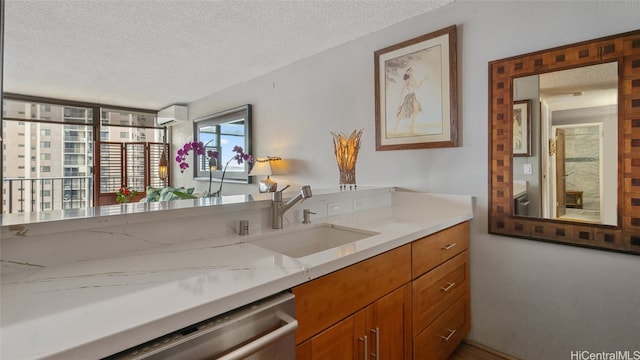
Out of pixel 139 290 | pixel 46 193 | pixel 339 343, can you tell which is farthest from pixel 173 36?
pixel 46 193

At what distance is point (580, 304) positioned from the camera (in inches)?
62.7

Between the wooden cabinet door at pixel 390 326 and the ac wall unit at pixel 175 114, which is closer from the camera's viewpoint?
the wooden cabinet door at pixel 390 326

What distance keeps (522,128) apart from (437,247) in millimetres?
862

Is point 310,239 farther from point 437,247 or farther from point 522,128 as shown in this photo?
point 522,128

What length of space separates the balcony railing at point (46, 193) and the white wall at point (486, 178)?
4.92 meters

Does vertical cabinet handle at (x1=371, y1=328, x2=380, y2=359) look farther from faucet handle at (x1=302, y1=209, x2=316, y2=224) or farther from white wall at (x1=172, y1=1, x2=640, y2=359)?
white wall at (x1=172, y1=1, x2=640, y2=359)

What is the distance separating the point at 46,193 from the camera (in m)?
5.15

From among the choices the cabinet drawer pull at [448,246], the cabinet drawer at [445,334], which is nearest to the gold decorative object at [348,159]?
the cabinet drawer pull at [448,246]

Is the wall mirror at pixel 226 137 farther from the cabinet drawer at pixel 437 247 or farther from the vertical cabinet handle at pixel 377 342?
the vertical cabinet handle at pixel 377 342

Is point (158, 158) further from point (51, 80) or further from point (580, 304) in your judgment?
point (580, 304)

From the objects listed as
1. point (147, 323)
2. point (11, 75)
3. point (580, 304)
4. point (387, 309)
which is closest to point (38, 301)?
point (147, 323)

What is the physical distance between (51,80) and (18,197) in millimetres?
2463

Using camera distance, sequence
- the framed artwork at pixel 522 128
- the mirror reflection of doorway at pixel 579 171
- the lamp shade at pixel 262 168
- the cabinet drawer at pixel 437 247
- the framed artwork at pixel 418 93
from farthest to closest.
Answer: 1. the lamp shade at pixel 262 168
2. the framed artwork at pixel 418 93
3. the framed artwork at pixel 522 128
4. the mirror reflection of doorway at pixel 579 171
5. the cabinet drawer at pixel 437 247

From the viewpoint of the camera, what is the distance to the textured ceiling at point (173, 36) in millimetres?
2086
